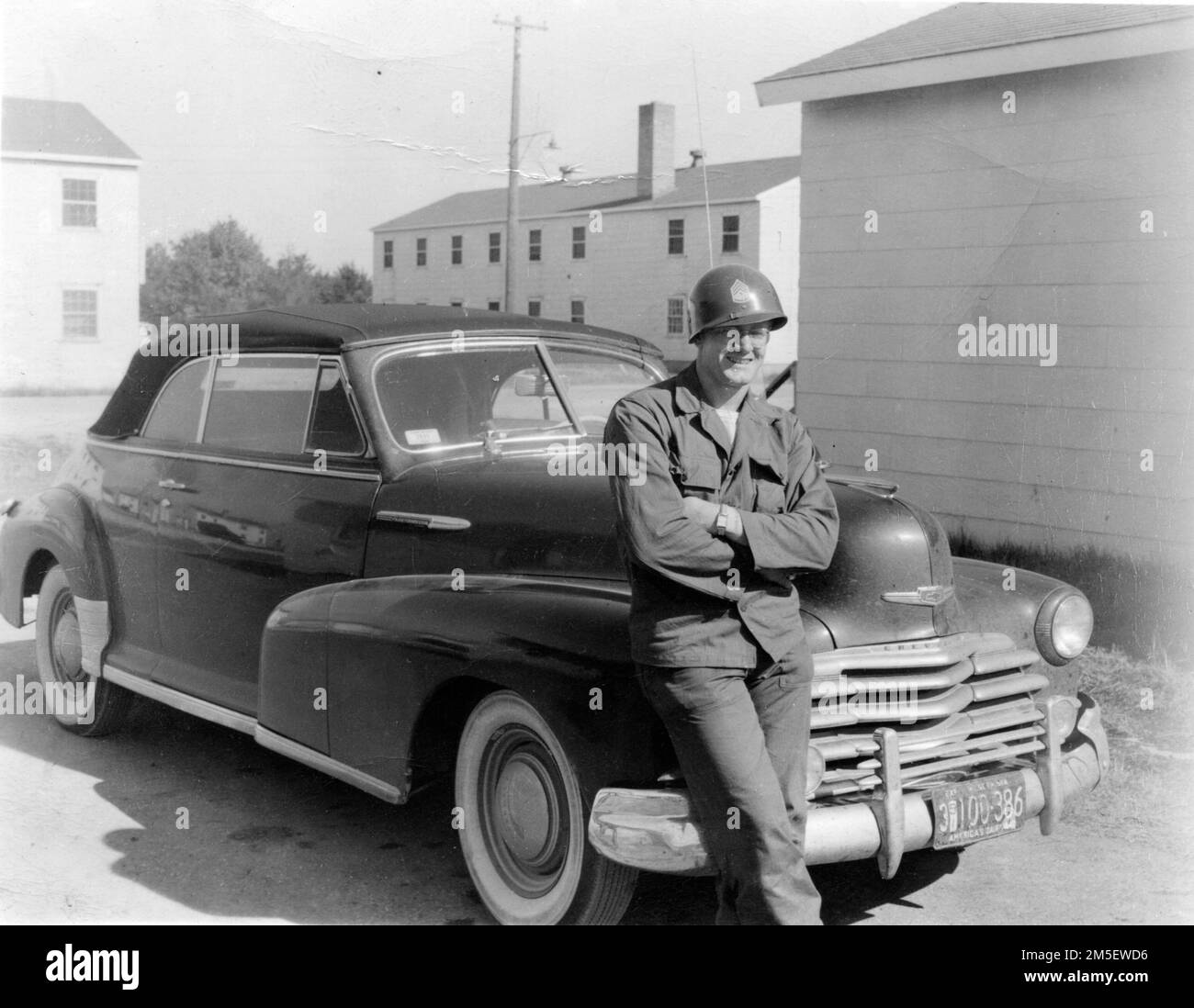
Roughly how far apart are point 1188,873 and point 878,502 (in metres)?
1.75

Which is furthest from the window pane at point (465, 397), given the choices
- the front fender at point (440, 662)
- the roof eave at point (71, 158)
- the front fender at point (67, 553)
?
the roof eave at point (71, 158)

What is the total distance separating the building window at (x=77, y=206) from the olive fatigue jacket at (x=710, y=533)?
674 inches

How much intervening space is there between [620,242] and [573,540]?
91.0 ft

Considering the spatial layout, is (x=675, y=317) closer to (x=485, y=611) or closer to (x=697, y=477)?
(x=485, y=611)

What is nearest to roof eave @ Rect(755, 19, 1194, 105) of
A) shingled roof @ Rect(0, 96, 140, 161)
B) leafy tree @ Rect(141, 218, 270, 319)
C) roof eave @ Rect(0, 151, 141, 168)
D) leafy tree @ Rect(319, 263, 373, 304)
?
shingled roof @ Rect(0, 96, 140, 161)

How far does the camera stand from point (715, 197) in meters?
28.9

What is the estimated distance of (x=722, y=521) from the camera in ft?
10.0

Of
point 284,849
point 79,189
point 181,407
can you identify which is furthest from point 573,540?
point 79,189

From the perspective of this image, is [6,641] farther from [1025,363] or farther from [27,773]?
[1025,363]

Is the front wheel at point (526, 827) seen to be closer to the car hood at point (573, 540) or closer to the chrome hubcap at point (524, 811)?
the chrome hubcap at point (524, 811)

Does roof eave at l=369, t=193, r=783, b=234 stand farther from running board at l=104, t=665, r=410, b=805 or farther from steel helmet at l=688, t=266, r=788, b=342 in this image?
steel helmet at l=688, t=266, r=788, b=342

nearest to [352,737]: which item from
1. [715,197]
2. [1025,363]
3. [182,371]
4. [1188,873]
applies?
[182,371]

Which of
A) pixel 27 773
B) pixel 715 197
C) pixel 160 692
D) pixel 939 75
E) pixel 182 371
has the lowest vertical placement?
pixel 27 773

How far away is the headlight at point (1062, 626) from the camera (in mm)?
4121
